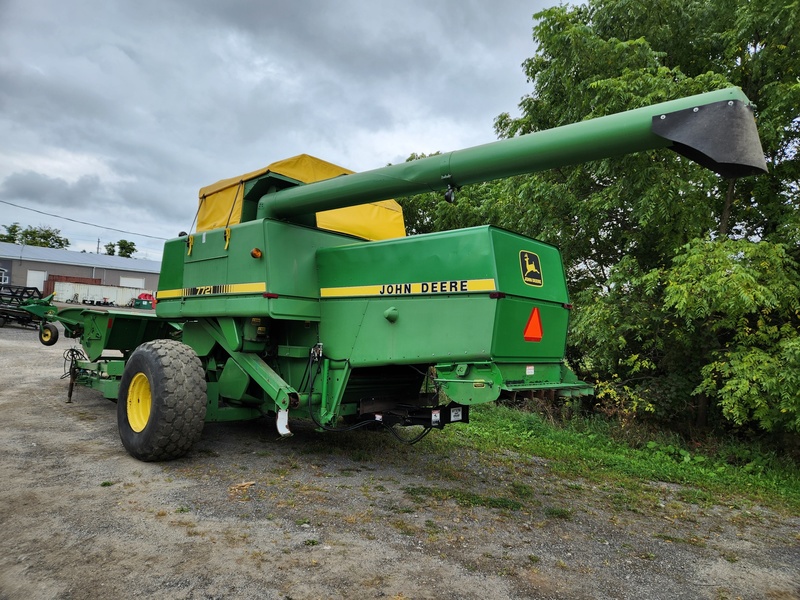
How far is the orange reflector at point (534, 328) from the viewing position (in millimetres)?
4609

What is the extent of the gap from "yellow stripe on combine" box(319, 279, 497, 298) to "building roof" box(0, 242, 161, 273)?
3592cm

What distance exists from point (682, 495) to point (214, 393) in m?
5.05

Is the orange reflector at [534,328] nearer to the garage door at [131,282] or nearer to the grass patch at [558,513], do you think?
the grass patch at [558,513]

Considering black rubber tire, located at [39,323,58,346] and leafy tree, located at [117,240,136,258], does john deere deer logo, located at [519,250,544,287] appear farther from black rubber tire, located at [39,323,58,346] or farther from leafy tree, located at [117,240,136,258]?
leafy tree, located at [117,240,136,258]

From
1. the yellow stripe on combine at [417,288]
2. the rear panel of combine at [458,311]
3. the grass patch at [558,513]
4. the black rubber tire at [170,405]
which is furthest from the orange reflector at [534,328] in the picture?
the black rubber tire at [170,405]

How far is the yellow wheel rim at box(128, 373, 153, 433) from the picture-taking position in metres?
5.68

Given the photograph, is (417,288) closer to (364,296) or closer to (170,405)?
(364,296)

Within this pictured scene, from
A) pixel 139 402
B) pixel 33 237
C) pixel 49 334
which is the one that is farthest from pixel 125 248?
pixel 139 402

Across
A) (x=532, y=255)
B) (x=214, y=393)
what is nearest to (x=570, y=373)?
(x=532, y=255)

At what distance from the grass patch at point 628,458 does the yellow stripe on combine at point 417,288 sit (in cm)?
186

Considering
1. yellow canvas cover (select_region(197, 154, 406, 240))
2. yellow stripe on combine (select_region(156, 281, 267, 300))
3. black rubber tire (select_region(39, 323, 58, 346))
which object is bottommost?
black rubber tire (select_region(39, 323, 58, 346))

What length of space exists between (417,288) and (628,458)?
4344 millimetres

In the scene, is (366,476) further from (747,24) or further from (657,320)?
(747,24)

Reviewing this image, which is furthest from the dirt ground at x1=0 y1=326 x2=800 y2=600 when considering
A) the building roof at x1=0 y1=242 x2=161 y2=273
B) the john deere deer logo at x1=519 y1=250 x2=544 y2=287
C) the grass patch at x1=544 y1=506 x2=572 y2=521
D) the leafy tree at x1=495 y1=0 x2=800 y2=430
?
the building roof at x1=0 y1=242 x2=161 y2=273
